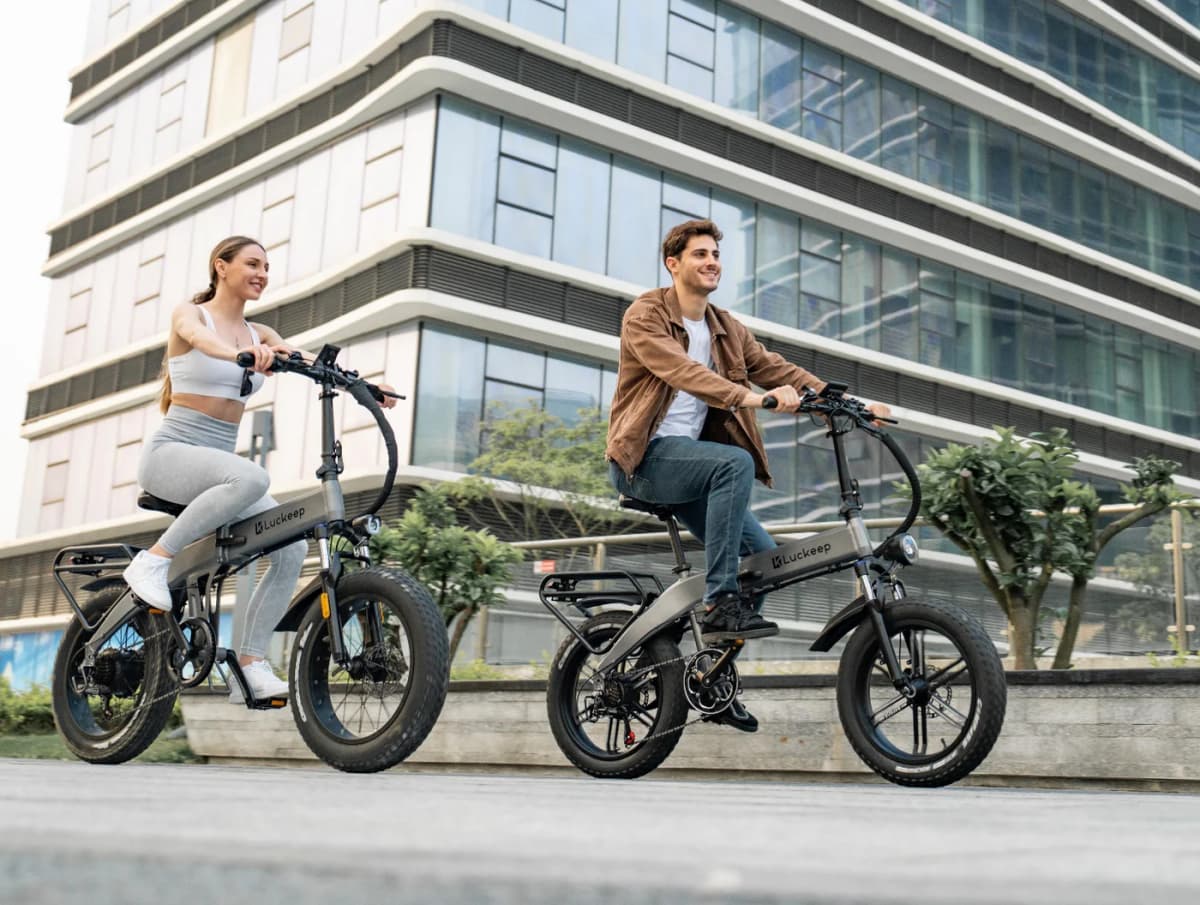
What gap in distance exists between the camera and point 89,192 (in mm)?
34969

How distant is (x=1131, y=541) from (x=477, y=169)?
1899 centimetres

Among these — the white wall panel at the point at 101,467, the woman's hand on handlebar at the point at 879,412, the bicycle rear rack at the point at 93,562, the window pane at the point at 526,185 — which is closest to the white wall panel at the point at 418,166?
the window pane at the point at 526,185

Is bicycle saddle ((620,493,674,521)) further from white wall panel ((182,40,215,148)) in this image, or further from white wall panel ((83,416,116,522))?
white wall panel ((182,40,215,148))

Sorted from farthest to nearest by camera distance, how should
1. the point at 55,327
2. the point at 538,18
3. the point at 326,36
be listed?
1. the point at 55,327
2. the point at 326,36
3. the point at 538,18

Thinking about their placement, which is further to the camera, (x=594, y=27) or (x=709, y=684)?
(x=594, y=27)

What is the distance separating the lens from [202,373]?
17.6ft

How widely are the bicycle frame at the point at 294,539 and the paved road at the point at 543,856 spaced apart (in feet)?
9.27

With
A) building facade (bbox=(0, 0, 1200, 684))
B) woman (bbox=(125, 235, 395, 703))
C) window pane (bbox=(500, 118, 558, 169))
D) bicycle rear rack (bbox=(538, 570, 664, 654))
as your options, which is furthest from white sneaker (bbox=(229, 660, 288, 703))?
window pane (bbox=(500, 118, 558, 169))

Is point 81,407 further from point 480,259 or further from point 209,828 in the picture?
point 209,828

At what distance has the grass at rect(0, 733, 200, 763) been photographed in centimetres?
941

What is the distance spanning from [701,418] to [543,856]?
4524 millimetres

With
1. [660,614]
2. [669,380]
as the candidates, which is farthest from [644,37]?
[660,614]

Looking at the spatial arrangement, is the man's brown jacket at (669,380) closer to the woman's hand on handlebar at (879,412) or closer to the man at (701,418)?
the man at (701,418)

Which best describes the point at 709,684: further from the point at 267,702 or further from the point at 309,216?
the point at 309,216
